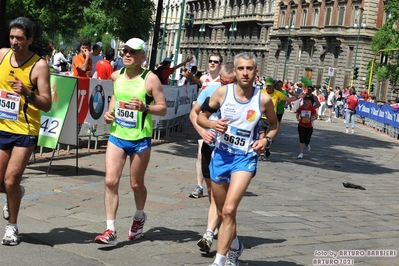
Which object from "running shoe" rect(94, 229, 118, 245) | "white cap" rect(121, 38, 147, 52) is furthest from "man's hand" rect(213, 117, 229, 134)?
"running shoe" rect(94, 229, 118, 245)

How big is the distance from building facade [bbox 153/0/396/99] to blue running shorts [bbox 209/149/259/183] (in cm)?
5464

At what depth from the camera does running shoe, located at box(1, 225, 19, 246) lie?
273 inches

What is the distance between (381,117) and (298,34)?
→ 49.4 metres

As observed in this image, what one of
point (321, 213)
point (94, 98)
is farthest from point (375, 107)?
point (321, 213)

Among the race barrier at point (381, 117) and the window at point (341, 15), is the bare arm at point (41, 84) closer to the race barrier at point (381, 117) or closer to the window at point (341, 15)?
the race barrier at point (381, 117)

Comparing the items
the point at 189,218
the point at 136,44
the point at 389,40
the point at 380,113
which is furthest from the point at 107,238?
the point at 389,40

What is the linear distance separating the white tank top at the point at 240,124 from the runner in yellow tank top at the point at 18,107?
1456mm

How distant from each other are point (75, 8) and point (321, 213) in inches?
518

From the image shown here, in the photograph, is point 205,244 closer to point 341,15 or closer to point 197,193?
point 197,193

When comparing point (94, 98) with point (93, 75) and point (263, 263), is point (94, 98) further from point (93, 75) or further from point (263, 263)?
point (263, 263)

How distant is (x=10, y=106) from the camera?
22.8 feet

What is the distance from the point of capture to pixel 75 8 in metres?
22.6

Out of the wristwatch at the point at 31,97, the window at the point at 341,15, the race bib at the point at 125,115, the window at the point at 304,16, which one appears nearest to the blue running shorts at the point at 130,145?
the race bib at the point at 125,115

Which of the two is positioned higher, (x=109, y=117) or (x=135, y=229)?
(x=109, y=117)
